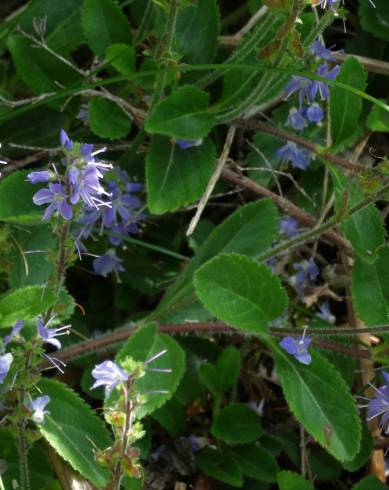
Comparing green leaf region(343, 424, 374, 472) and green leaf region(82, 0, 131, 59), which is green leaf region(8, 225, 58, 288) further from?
green leaf region(343, 424, 374, 472)

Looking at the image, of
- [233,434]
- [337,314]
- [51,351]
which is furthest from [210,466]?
[337,314]

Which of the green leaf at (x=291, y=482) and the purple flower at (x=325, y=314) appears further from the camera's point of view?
the purple flower at (x=325, y=314)

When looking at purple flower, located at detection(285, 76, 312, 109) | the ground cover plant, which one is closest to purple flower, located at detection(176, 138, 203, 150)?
the ground cover plant

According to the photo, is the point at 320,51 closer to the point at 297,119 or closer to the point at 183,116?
the point at 297,119

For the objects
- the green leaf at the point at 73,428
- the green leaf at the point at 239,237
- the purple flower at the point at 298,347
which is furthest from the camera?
the green leaf at the point at 239,237

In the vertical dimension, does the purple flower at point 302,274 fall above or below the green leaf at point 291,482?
above

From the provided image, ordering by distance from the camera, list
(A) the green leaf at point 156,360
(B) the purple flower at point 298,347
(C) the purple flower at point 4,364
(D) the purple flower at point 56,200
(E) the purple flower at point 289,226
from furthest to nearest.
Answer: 1. (E) the purple flower at point 289,226
2. (B) the purple flower at point 298,347
3. (A) the green leaf at point 156,360
4. (C) the purple flower at point 4,364
5. (D) the purple flower at point 56,200

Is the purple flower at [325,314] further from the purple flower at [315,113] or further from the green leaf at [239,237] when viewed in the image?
the purple flower at [315,113]

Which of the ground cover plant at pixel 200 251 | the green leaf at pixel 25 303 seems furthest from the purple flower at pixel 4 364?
the green leaf at pixel 25 303
